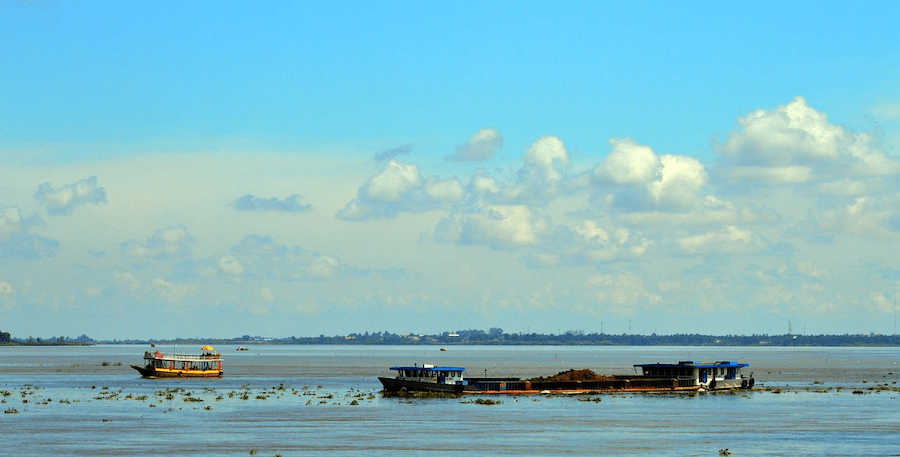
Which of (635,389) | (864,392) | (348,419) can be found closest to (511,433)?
(348,419)

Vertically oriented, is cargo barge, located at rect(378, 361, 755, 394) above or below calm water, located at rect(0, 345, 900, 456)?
above

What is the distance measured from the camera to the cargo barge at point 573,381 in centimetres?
12681

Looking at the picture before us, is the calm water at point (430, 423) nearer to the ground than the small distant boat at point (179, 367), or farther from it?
nearer to the ground

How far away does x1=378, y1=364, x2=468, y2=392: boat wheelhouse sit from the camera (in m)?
126

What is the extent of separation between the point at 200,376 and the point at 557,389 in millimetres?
60514

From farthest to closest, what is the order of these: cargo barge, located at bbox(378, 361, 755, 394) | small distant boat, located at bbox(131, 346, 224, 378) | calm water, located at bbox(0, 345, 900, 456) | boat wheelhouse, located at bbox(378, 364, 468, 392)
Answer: small distant boat, located at bbox(131, 346, 224, 378) → cargo barge, located at bbox(378, 361, 755, 394) → boat wheelhouse, located at bbox(378, 364, 468, 392) → calm water, located at bbox(0, 345, 900, 456)

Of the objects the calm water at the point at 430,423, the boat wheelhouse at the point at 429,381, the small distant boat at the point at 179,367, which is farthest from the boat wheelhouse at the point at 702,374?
the small distant boat at the point at 179,367

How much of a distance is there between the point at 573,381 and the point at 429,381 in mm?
16987

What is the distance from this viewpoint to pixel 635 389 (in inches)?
5394

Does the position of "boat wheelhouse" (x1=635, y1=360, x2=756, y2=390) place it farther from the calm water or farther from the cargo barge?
the calm water

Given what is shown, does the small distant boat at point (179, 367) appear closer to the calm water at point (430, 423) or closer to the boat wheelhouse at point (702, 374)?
the calm water at point (430, 423)

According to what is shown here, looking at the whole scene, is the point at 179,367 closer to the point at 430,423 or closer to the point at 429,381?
the point at 429,381

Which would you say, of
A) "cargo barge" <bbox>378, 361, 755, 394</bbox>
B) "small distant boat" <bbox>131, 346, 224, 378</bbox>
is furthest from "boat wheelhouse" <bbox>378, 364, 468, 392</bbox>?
"small distant boat" <bbox>131, 346, 224, 378</bbox>

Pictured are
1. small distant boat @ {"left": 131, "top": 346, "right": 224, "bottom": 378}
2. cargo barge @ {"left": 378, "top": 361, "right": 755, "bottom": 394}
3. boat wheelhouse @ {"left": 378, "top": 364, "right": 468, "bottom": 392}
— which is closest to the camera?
boat wheelhouse @ {"left": 378, "top": 364, "right": 468, "bottom": 392}
